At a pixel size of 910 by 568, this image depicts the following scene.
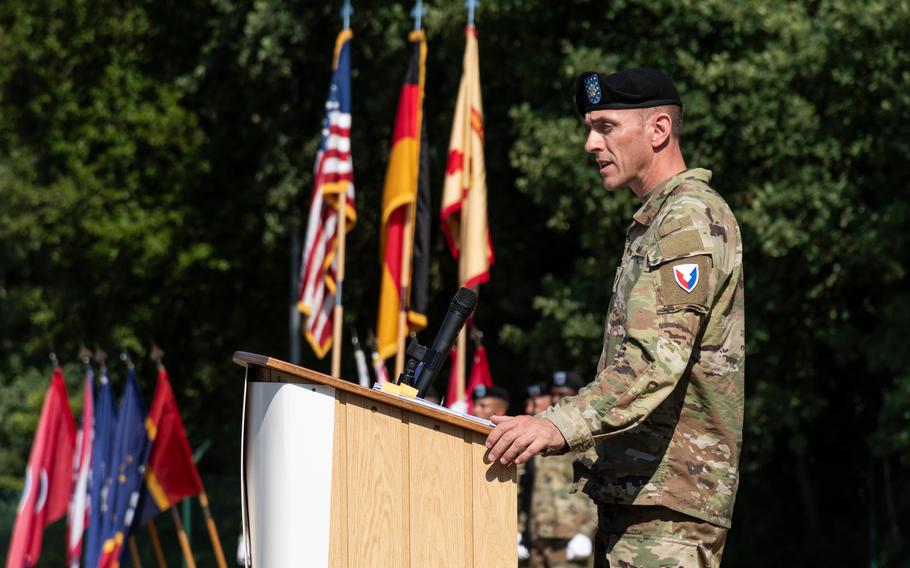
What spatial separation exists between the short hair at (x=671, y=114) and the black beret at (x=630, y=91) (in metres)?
0.01

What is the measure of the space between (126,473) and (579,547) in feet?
13.7

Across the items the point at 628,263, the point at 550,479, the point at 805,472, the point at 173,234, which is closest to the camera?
the point at 628,263

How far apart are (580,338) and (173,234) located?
30.4 feet

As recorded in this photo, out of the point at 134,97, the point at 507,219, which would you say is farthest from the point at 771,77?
the point at 134,97

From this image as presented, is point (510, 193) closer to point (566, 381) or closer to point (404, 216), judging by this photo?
point (404, 216)

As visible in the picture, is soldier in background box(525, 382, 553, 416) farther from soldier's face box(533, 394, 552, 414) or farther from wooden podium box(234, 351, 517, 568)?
wooden podium box(234, 351, 517, 568)

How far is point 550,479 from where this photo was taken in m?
10.1

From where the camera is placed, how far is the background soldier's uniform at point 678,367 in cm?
340

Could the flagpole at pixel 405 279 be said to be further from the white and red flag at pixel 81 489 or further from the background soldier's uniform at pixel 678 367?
the background soldier's uniform at pixel 678 367

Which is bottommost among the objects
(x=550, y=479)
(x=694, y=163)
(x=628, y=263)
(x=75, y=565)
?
(x=75, y=565)

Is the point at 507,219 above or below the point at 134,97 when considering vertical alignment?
below

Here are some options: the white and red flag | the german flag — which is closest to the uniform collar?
the german flag

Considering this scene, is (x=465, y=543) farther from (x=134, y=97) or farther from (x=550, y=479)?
(x=134, y=97)

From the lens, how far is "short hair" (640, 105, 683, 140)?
3672 mm
